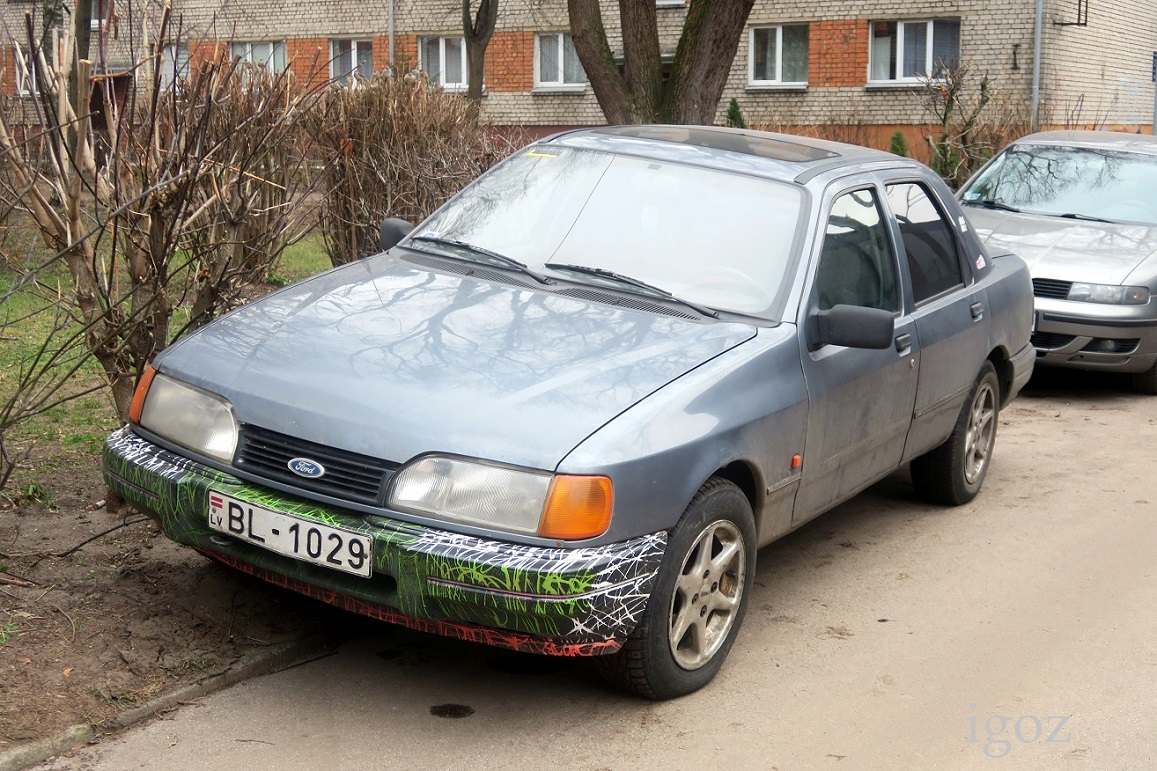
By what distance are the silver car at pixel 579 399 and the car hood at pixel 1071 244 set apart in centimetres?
373

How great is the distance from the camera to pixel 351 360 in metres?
4.05

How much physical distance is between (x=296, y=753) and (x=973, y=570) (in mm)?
3109

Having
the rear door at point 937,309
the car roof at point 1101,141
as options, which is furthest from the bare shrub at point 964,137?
the rear door at point 937,309

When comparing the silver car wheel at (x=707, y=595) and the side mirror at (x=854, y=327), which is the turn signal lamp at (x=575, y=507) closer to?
the silver car wheel at (x=707, y=595)

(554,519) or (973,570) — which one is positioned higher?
(554,519)

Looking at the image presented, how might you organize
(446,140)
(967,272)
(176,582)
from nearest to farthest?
1. (176,582)
2. (967,272)
3. (446,140)

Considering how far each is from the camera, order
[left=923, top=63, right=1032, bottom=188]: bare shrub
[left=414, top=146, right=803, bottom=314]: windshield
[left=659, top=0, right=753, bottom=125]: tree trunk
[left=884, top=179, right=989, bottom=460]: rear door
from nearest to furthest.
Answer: [left=414, top=146, right=803, bottom=314]: windshield
[left=884, top=179, right=989, bottom=460]: rear door
[left=659, top=0, right=753, bottom=125]: tree trunk
[left=923, top=63, right=1032, bottom=188]: bare shrub

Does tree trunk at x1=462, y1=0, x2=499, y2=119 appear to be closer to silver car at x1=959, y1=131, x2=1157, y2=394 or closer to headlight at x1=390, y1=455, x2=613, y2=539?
silver car at x1=959, y1=131, x2=1157, y2=394

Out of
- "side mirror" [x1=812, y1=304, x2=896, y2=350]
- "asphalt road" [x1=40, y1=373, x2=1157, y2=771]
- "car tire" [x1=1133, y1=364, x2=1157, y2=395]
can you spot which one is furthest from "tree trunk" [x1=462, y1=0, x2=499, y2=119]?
"side mirror" [x1=812, y1=304, x2=896, y2=350]

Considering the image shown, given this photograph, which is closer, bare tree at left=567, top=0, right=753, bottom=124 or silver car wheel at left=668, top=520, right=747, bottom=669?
silver car wheel at left=668, top=520, right=747, bottom=669

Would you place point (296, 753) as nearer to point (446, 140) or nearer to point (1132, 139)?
point (446, 140)

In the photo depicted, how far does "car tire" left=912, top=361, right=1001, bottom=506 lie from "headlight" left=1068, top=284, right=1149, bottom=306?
2.72 metres

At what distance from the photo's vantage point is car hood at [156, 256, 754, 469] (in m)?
3.70

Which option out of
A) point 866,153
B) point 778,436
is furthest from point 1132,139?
point 778,436
